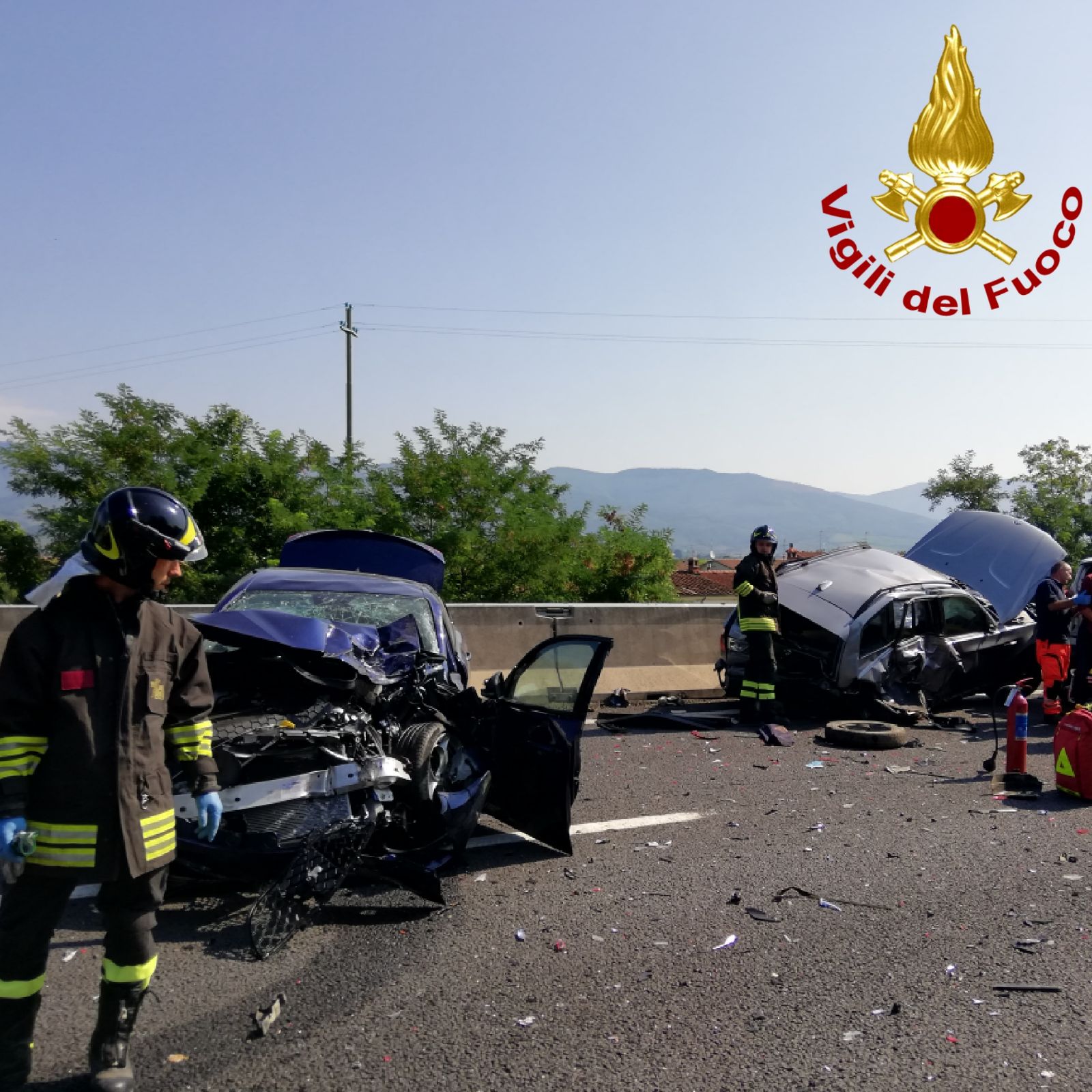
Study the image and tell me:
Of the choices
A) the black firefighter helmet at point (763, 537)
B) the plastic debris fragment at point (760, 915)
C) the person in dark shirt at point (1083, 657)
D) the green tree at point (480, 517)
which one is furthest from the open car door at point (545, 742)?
the green tree at point (480, 517)

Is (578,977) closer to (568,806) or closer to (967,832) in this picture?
(568,806)

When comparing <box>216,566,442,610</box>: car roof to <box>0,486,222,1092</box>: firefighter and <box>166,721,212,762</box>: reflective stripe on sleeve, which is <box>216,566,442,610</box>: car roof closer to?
<box>166,721,212,762</box>: reflective stripe on sleeve

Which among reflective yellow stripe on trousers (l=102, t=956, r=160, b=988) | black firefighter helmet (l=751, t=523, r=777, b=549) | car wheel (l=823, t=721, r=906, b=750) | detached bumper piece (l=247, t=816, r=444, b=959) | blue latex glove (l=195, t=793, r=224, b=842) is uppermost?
black firefighter helmet (l=751, t=523, r=777, b=549)

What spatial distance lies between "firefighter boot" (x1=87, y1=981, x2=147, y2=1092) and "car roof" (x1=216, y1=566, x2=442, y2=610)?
11.1 ft

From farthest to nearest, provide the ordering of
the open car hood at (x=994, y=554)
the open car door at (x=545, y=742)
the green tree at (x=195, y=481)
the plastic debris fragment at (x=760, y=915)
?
the green tree at (x=195, y=481), the open car hood at (x=994, y=554), the open car door at (x=545, y=742), the plastic debris fragment at (x=760, y=915)

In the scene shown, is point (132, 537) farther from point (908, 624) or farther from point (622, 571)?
point (622, 571)

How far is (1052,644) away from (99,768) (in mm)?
9984

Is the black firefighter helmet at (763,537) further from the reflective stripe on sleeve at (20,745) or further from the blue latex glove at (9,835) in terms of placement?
the blue latex glove at (9,835)

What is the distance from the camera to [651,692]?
11.5m

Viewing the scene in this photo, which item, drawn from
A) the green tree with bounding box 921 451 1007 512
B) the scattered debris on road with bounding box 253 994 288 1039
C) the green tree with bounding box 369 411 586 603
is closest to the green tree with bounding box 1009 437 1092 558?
the green tree with bounding box 921 451 1007 512

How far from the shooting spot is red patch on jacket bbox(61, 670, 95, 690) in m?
2.91

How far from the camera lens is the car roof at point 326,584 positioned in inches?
255

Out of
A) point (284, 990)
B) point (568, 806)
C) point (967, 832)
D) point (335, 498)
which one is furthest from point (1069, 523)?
point (284, 990)

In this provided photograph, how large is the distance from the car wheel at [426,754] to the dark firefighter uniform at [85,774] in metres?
1.94
